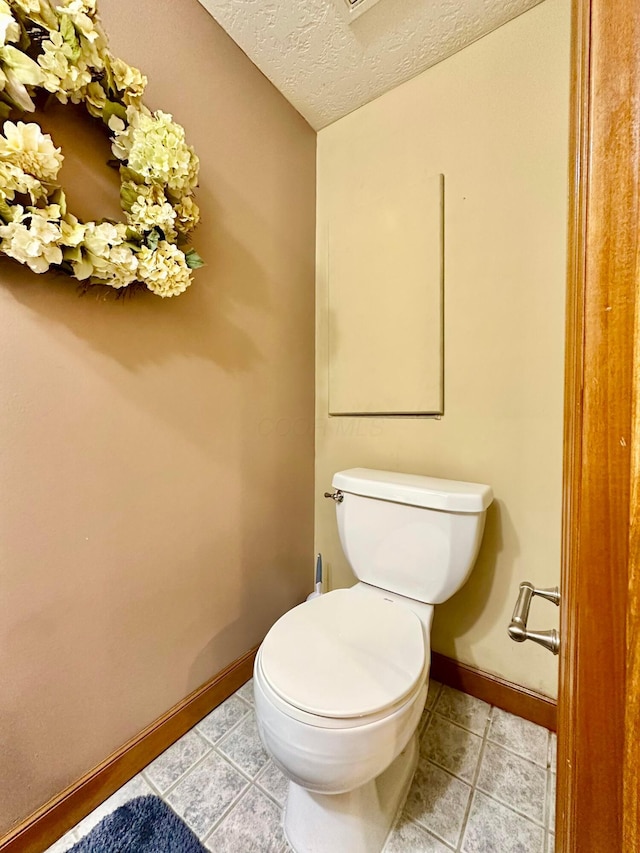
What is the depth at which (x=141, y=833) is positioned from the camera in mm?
831

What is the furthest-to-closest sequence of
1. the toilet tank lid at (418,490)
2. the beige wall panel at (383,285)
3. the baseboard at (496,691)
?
the beige wall panel at (383,285), the baseboard at (496,691), the toilet tank lid at (418,490)

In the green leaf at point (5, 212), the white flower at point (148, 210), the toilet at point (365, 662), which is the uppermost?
the white flower at point (148, 210)

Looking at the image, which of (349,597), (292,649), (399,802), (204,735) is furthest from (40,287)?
(399,802)

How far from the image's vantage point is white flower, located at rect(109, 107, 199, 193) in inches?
32.2

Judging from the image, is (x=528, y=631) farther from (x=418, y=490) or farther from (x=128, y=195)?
(x=128, y=195)

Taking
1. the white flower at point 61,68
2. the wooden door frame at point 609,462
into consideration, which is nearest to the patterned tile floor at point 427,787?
the wooden door frame at point 609,462

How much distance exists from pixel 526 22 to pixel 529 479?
139 cm

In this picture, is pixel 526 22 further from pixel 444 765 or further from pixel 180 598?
pixel 444 765

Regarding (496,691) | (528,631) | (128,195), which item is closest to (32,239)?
(128,195)

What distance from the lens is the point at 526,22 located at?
105 centimetres

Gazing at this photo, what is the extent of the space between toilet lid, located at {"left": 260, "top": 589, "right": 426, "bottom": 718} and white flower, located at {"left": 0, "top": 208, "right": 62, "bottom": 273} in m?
0.99

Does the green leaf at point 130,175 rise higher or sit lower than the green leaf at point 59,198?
higher

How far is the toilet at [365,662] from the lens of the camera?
0.70 metres

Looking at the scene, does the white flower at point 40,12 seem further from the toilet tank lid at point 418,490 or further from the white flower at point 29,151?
the toilet tank lid at point 418,490
